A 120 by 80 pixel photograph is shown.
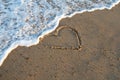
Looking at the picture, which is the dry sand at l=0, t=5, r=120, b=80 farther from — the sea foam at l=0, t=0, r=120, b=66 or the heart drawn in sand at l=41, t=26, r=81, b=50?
the sea foam at l=0, t=0, r=120, b=66

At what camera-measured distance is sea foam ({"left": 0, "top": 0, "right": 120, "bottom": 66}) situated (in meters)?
4.23

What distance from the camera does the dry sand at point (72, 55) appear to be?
12.1ft

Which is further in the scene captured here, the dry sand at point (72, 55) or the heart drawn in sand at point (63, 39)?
the heart drawn in sand at point (63, 39)

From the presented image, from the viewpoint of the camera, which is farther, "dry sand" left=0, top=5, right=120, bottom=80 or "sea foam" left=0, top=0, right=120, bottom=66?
"sea foam" left=0, top=0, right=120, bottom=66

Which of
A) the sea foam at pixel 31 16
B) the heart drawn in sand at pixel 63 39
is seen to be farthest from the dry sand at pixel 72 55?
the sea foam at pixel 31 16

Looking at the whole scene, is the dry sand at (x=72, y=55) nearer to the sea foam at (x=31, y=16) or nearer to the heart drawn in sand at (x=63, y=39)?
the heart drawn in sand at (x=63, y=39)

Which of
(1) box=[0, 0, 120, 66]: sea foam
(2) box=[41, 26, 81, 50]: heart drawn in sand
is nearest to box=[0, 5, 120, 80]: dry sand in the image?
(2) box=[41, 26, 81, 50]: heart drawn in sand

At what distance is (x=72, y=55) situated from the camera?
13.2 feet

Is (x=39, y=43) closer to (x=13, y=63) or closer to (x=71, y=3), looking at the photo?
(x=13, y=63)

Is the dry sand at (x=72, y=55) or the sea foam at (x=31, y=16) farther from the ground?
the sea foam at (x=31, y=16)

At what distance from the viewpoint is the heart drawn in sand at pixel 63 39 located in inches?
163

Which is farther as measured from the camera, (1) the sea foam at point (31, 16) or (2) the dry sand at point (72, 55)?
(1) the sea foam at point (31, 16)

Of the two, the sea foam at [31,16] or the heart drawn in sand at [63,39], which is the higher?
the sea foam at [31,16]

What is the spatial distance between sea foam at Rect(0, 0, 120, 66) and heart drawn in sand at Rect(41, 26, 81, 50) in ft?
0.46
